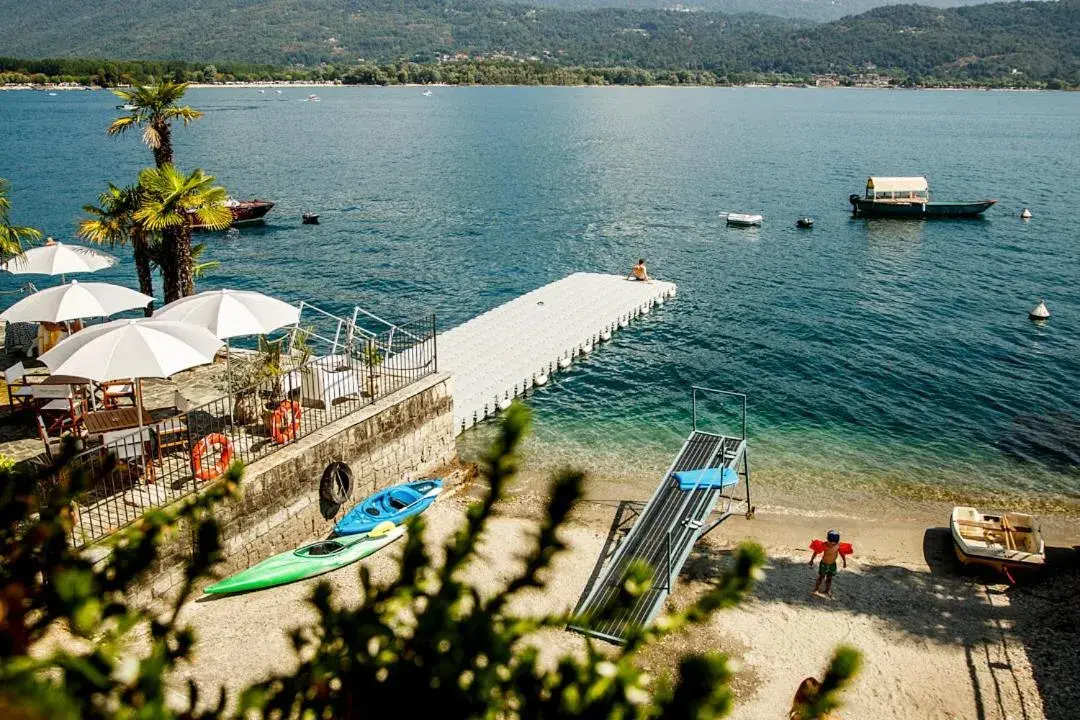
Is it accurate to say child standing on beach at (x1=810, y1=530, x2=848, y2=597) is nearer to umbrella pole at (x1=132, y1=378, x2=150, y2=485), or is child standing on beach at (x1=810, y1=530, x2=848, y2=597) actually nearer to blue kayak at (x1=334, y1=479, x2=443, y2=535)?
blue kayak at (x1=334, y1=479, x2=443, y2=535)

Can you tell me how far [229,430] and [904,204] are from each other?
5629cm

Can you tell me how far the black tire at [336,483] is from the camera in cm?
1625

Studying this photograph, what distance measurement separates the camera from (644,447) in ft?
79.3

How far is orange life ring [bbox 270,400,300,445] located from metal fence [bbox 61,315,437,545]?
2 centimetres

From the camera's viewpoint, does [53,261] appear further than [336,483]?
Yes

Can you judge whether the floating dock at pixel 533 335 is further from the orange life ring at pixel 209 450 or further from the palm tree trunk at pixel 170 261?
the orange life ring at pixel 209 450

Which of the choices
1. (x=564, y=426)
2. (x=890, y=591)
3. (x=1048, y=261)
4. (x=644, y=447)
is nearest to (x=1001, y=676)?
(x=890, y=591)

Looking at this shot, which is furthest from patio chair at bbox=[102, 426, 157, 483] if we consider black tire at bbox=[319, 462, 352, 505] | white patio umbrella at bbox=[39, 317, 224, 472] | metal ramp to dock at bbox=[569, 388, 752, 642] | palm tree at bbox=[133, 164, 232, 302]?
metal ramp to dock at bbox=[569, 388, 752, 642]

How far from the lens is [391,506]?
57.5 feet

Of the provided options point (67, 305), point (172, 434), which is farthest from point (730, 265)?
point (172, 434)

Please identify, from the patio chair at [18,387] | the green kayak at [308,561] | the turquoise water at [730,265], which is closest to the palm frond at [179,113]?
the patio chair at [18,387]

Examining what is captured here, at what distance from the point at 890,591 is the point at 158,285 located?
35124 millimetres

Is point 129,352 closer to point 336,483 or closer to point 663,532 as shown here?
point 336,483

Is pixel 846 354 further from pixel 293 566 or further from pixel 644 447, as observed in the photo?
pixel 293 566
